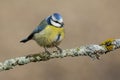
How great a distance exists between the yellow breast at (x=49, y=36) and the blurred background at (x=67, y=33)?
6.95 metres

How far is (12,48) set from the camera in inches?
603

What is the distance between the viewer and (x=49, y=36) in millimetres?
6934

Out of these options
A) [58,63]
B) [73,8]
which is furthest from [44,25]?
[73,8]

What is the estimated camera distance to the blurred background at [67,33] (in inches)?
575

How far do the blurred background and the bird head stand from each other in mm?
7007

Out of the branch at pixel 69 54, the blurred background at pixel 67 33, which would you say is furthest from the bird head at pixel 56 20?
the blurred background at pixel 67 33

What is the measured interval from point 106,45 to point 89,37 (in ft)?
30.9

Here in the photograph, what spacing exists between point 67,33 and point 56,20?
30.8ft

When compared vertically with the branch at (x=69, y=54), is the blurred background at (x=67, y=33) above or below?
above

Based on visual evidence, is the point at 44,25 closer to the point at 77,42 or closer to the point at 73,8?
the point at 77,42

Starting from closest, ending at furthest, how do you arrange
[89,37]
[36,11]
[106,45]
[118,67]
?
1. [106,45]
2. [118,67]
3. [89,37]
4. [36,11]

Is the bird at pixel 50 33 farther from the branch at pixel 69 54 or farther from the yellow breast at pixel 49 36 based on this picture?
the branch at pixel 69 54

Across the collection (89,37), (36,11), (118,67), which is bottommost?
(118,67)

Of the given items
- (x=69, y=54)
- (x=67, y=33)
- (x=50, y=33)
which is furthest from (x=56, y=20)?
(x=67, y=33)
